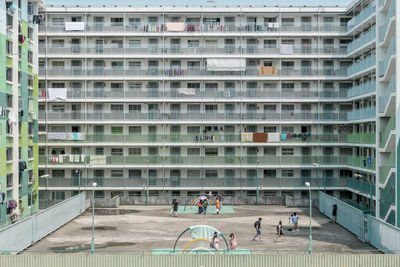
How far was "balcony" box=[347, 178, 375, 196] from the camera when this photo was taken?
60.0 metres

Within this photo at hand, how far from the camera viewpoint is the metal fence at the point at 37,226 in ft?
133

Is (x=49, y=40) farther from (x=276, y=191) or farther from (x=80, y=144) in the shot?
(x=276, y=191)

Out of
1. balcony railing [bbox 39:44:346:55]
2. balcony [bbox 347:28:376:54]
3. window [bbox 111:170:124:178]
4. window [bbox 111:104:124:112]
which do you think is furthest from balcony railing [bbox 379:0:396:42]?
window [bbox 111:170:124:178]

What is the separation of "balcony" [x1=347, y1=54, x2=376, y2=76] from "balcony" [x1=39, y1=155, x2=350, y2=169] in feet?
34.6

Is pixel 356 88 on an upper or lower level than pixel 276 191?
upper

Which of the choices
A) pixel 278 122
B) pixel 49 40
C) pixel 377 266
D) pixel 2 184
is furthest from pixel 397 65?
pixel 49 40

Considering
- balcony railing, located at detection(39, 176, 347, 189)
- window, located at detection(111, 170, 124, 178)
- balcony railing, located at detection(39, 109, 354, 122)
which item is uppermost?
balcony railing, located at detection(39, 109, 354, 122)

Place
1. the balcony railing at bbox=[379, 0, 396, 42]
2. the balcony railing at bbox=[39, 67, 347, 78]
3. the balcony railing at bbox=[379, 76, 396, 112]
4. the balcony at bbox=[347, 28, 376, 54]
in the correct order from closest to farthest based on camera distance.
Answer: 1. the balcony railing at bbox=[379, 76, 396, 112]
2. the balcony railing at bbox=[379, 0, 396, 42]
3. the balcony at bbox=[347, 28, 376, 54]
4. the balcony railing at bbox=[39, 67, 347, 78]

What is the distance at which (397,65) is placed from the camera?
158 ft

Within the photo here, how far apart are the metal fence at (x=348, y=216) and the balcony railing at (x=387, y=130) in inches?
255

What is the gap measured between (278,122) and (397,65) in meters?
26.6

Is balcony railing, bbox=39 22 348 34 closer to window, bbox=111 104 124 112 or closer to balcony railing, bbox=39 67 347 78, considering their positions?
balcony railing, bbox=39 67 347 78

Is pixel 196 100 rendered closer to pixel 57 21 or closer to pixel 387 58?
pixel 57 21

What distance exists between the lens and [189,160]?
7269 centimetres
